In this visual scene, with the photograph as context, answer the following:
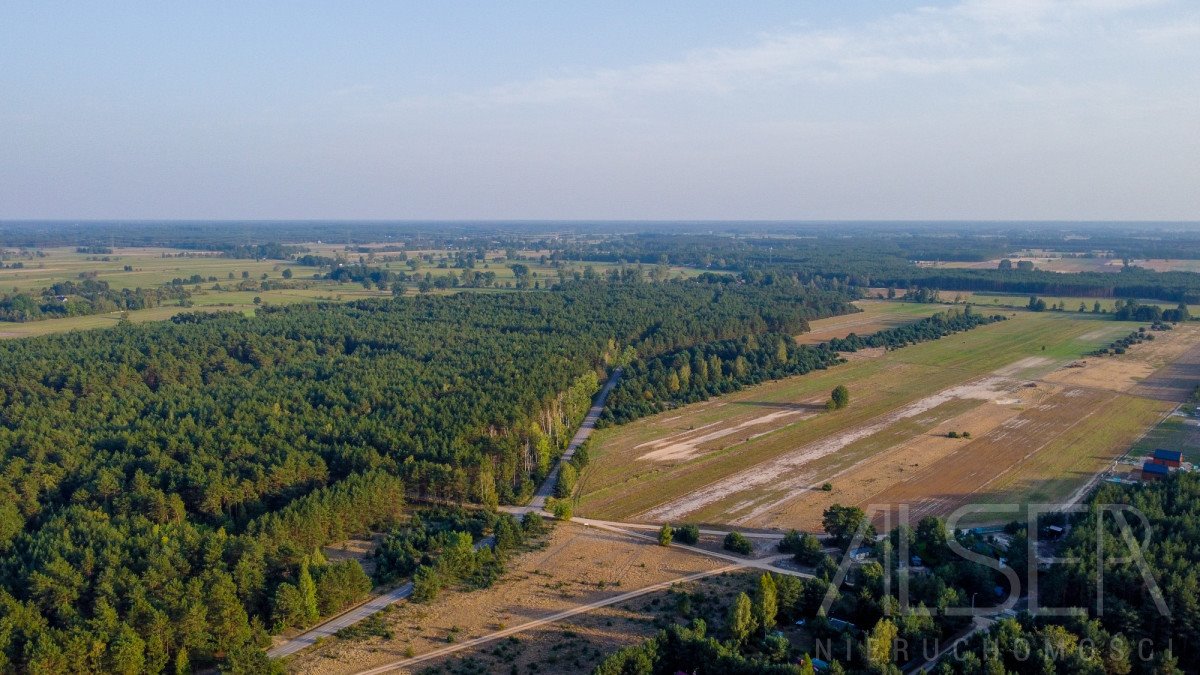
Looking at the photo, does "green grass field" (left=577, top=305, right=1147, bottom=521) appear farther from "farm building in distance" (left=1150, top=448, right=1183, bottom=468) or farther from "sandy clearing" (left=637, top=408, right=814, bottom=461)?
"farm building in distance" (left=1150, top=448, right=1183, bottom=468)

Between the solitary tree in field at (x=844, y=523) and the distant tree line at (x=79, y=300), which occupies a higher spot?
the distant tree line at (x=79, y=300)

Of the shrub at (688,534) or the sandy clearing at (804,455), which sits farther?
the sandy clearing at (804,455)

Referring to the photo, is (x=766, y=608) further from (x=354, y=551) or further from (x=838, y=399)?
(x=838, y=399)

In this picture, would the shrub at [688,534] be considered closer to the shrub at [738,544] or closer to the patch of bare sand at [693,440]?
the shrub at [738,544]

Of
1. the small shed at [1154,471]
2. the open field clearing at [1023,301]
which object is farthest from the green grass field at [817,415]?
the open field clearing at [1023,301]

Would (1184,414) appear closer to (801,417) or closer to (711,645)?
(801,417)
